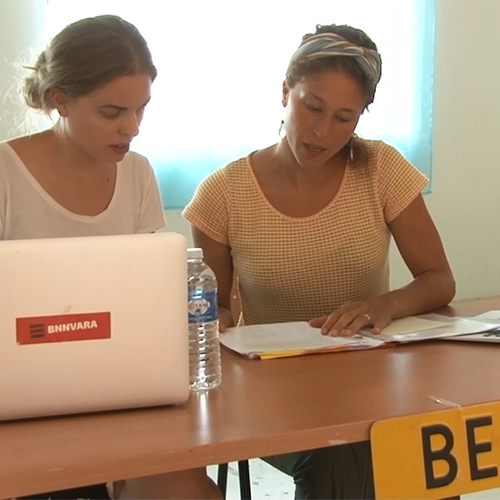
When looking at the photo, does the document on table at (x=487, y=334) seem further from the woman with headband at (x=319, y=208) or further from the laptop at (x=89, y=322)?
the laptop at (x=89, y=322)

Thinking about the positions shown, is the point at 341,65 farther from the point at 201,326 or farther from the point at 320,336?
the point at 201,326

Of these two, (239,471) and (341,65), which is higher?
(341,65)

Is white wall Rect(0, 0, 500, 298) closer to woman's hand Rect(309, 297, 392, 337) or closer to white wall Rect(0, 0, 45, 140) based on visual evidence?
white wall Rect(0, 0, 45, 140)

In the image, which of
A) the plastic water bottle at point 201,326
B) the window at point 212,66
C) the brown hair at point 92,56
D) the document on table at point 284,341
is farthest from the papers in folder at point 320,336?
the window at point 212,66

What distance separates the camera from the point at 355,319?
126cm

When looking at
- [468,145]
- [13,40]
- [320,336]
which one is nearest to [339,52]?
[320,336]

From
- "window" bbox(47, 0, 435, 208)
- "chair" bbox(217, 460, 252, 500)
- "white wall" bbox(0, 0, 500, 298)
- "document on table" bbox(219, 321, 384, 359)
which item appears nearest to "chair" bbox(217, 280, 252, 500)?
"chair" bbox(217, 460, 252, 500)

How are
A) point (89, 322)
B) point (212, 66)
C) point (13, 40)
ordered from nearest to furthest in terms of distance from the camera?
point (89, 322) → point (13, 40) → point (212, 66)

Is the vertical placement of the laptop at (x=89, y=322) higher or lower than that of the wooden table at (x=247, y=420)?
higher

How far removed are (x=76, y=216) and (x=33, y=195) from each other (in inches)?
3.3

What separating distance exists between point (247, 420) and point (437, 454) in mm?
215

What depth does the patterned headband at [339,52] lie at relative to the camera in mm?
1487

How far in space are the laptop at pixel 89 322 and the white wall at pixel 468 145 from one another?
96.7 inches

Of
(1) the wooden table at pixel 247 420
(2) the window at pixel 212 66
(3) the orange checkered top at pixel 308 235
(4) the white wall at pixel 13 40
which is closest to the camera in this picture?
(1) the wooden table at pixel 247 420
